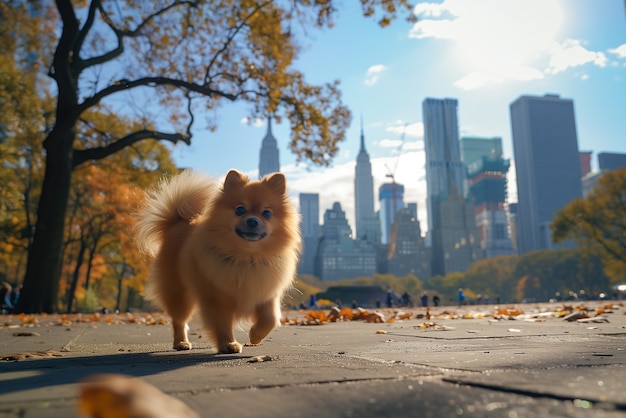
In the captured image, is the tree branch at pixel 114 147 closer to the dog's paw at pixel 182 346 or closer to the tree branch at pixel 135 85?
the tree branch at pixel 135 85

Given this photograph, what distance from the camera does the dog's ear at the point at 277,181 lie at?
4668 mm

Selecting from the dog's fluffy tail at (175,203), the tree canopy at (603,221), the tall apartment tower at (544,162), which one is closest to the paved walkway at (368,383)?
the dog's fluffy tail at (175,203)

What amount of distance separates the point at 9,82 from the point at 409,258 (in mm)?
166118

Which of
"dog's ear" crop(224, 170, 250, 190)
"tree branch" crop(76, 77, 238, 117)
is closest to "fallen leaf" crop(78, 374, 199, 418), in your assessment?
"dog's ear" crop(224, 170, 250, 190)

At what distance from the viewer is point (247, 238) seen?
4.15 metres

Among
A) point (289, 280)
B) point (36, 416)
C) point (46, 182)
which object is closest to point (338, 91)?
point (46, 182)

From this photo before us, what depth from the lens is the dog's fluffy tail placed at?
527 cm

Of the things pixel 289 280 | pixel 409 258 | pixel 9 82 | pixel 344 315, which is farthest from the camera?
pixel 409 258

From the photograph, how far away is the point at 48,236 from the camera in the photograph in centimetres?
1420

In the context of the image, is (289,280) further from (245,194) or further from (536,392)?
(536,392)

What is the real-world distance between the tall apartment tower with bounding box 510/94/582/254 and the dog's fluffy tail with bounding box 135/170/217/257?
188m

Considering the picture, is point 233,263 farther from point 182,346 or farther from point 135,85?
point 135,85

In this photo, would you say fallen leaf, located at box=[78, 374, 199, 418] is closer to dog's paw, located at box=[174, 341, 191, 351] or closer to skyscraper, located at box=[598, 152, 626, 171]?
dog's paw, located at box=[174, 341, 191, 351]

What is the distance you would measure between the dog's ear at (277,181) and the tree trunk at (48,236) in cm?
1159
